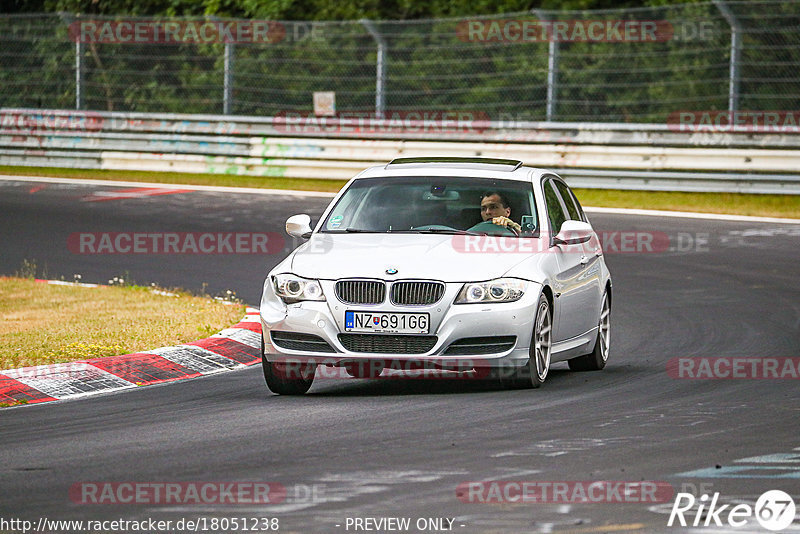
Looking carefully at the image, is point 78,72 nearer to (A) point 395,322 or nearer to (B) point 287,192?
(B) point 287,192

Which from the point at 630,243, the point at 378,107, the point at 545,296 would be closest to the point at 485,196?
the point at 545,296

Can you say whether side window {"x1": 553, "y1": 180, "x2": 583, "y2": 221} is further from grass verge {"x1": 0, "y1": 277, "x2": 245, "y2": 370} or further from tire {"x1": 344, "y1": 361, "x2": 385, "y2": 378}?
grass verge {"x1": 0, "y1": 277, "x2": 245, "y2": 370}

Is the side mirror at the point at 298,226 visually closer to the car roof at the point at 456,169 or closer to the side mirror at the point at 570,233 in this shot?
the car roof at the point at 456,169

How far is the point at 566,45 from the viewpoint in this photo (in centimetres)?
2555

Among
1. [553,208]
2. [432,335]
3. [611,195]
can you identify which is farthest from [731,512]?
[611,195]

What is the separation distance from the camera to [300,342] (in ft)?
31.1

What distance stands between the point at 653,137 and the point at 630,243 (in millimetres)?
5127

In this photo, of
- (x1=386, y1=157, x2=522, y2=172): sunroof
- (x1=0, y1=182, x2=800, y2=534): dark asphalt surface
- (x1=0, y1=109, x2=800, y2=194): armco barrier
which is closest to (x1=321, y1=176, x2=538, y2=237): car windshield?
(x1=386, y1=157, x2=522, y2=172): sunroof

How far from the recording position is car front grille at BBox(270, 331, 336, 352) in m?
9.41

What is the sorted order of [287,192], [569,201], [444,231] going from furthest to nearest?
[287,192] < [569,201] < [444,231]

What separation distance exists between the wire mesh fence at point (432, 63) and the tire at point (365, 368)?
47.6 feet

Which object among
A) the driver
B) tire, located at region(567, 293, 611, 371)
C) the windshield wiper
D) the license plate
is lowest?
tire, located at region(567, 293, 611, 371)

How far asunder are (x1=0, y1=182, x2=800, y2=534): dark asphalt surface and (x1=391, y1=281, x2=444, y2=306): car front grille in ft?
2.02

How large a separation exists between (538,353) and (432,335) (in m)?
0.85
